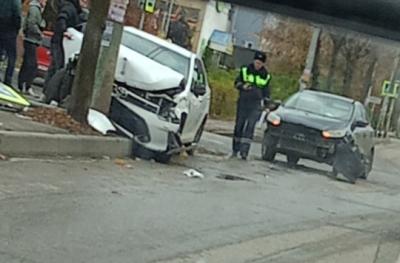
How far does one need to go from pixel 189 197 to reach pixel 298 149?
143 cm

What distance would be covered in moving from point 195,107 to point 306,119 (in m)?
3.68

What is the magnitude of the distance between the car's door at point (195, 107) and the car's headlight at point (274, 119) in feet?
4.33

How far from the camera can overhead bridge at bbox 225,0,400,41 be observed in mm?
1924

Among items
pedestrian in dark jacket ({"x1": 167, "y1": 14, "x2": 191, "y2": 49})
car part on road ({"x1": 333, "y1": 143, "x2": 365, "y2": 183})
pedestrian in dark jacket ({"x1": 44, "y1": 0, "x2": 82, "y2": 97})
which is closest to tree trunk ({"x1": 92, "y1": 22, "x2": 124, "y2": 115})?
pedestrian in dark jacket ({"x1": 44, "y1": 0, "x2": 82, "y2": 97})

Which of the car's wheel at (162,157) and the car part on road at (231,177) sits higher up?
the car part on road at (231,177)

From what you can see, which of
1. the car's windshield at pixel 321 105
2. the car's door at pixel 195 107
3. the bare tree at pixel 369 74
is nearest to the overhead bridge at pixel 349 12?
the bare tree at pixel 369 74

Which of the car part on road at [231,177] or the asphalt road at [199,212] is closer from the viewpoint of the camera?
the asphalt road at [199,212]

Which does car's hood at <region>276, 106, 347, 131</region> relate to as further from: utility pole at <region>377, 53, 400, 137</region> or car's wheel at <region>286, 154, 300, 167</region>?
utility pole at <region>377, 53, 400, 137</region>

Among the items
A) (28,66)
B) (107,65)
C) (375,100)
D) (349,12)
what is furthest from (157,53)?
(349,12)

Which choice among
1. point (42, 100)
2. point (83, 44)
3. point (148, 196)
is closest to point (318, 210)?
point (148, 196)

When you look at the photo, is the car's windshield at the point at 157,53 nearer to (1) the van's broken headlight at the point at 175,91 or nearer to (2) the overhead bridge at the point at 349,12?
(1) the van's broken headlight at the point at 175,91

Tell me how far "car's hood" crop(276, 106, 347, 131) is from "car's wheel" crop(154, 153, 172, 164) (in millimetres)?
3952

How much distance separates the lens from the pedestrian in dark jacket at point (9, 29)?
11398mm

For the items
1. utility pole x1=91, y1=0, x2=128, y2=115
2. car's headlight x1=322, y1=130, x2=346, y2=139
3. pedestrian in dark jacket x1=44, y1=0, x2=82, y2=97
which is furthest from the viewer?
utility pole x1=91, y1=0, x2=128, y2=115
